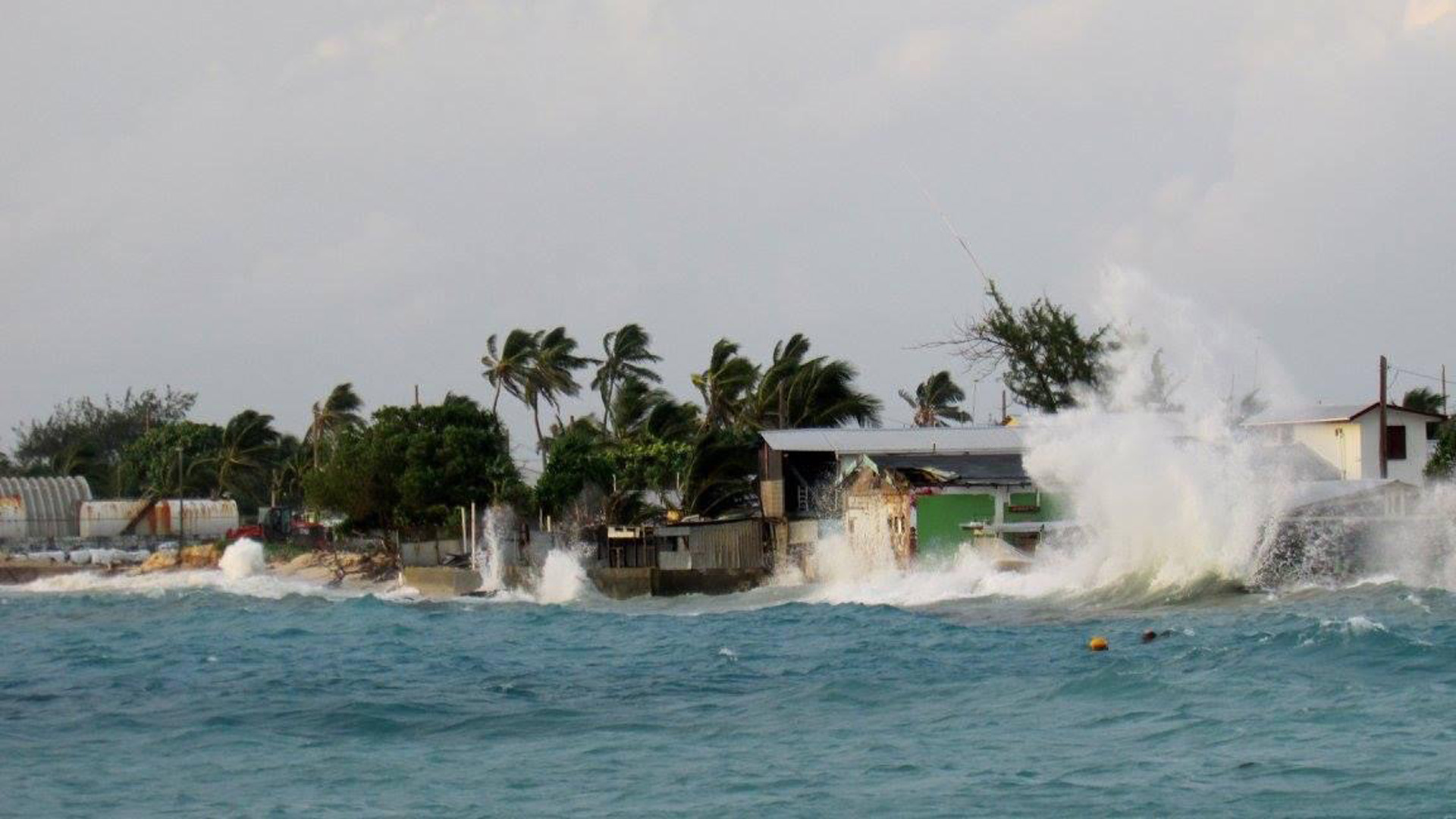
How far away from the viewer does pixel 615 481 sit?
62.5 meters

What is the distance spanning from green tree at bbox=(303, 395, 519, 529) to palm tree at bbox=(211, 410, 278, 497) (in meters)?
27.9

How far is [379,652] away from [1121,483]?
57.8 ft

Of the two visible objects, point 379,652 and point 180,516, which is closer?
point 379,652

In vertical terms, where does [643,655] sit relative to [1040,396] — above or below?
below

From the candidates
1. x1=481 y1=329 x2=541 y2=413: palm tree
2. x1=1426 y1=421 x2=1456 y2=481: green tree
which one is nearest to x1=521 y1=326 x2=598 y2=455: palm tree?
x1=481 y1=329 x2=541 y2=413: palm tree

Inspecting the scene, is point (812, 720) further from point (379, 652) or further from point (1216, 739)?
point (379, 652)

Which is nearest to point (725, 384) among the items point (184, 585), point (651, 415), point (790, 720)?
point (651, 415)

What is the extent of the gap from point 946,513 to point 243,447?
57136 millimetres

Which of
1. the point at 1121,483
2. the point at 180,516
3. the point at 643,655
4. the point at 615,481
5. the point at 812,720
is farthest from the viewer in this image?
the point at 180,516

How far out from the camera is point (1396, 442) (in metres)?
55.2

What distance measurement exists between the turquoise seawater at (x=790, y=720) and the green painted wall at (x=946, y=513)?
1378 cm

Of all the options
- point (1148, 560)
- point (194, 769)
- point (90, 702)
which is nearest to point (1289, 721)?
point (194, 769)

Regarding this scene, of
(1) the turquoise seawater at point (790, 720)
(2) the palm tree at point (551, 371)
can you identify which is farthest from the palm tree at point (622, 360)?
(1) the turquoise seawater at point (790, 720)

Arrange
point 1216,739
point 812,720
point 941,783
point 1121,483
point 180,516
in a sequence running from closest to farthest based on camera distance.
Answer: point 941,783, point 1216,739, point 812,720, point 1121,483, point 180,516
